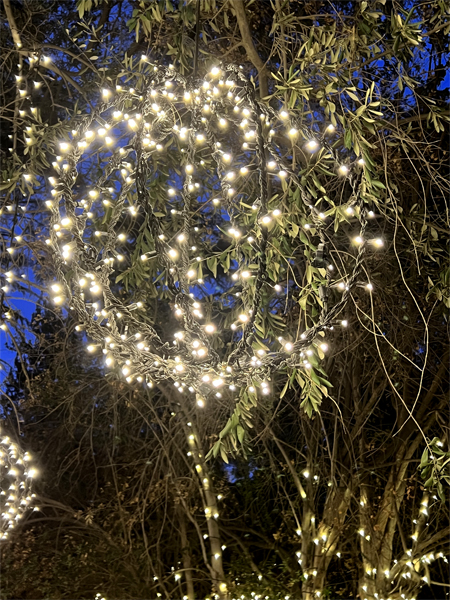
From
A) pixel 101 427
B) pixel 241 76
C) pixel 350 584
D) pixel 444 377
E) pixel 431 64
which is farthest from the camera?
pixel 101 427

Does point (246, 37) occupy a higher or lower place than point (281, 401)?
higher

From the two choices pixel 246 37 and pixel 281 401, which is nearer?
pixel 246 37

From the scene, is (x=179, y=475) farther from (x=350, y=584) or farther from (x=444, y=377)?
(x=444, y=377)

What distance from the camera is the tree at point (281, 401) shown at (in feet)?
9.57

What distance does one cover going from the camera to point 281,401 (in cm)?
404

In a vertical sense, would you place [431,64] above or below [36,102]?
below

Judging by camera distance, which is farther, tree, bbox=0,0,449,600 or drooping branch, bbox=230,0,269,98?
tree, bbox=0,0,449,600

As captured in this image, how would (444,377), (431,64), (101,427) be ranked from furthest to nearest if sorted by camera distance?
(101,427) → (444,377) → (431,64)

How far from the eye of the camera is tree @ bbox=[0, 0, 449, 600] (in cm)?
292

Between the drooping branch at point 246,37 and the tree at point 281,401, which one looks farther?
the tree at point 281,401

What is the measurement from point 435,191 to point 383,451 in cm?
163

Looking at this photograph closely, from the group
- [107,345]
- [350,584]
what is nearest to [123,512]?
[350,584]

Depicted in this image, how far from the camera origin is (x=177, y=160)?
301 cm

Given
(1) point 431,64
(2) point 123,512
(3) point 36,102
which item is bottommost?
(2) point 123,512
